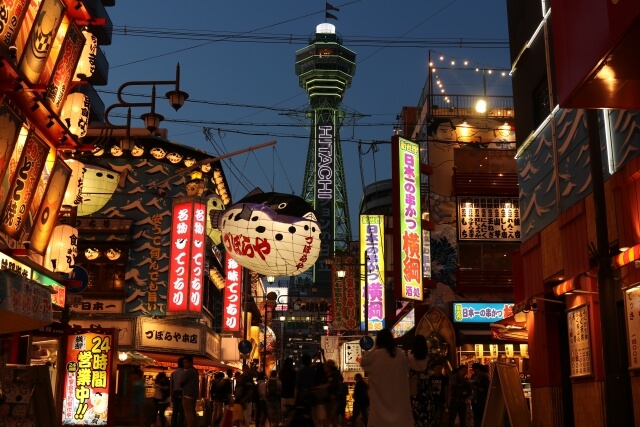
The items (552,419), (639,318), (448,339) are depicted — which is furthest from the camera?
(448,339)

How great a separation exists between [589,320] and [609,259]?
16.2 feet

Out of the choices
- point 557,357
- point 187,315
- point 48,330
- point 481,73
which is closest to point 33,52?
point 48,330

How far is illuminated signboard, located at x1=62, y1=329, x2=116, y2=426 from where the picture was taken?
1912cm

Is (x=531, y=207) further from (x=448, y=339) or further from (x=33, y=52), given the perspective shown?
(x=448, y=339)

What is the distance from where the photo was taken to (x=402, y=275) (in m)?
28.4

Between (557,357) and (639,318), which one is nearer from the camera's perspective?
(639,318)

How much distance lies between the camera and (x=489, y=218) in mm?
34312

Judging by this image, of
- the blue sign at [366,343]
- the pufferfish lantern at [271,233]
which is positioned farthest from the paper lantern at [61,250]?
the blue sign at [366,343]

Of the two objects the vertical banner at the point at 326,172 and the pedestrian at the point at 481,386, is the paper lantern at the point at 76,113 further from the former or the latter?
the vertical banner at the point at 326,172

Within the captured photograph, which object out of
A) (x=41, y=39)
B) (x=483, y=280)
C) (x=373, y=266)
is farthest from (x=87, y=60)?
(x=373, y=266)

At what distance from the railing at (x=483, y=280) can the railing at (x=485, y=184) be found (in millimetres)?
3381

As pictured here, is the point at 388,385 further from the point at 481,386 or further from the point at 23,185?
the point at 23,185

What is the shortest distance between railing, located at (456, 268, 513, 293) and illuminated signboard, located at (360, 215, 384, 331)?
8154mm

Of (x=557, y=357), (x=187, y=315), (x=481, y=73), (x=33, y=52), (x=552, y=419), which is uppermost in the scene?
(x=481, y=73)
